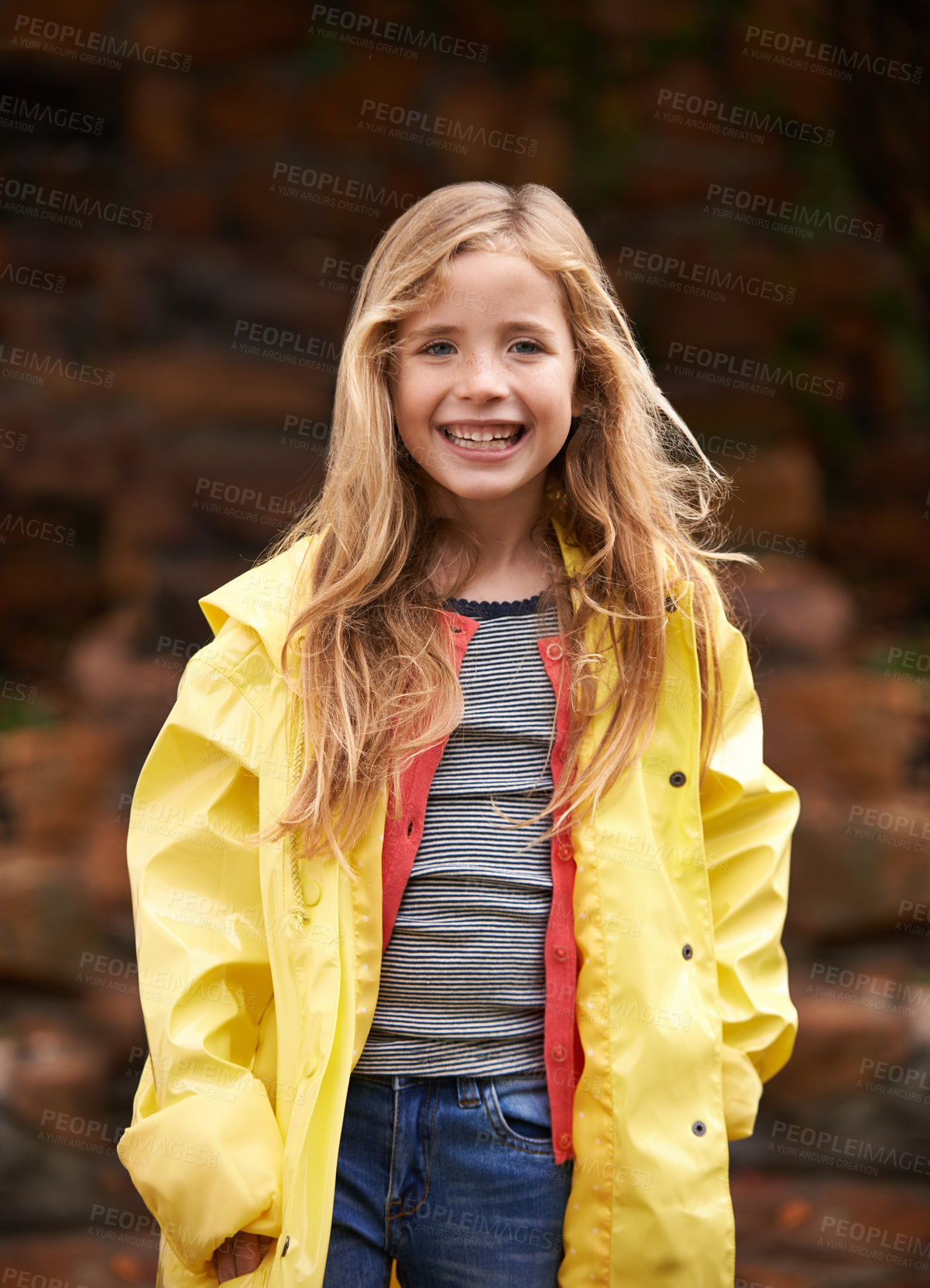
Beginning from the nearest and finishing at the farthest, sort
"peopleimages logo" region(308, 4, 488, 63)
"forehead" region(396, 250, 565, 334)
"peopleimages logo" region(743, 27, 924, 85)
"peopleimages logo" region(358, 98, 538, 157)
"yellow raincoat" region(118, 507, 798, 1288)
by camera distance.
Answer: "yellow raincoat" region(118, 507, 798, 1288) → "forehead" region(396, 250, 565, 334) → "peopleimages logo" region(743, 27, 924, 85) → "peopleimages logo" region(308, 4, 488, 63) → "peopleimages logo" region(358, 98, 538, 157)

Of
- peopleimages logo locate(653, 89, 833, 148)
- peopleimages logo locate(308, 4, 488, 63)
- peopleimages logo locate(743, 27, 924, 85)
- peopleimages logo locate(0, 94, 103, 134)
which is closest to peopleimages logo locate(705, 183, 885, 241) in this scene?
peopleimages logo locate(653, 89, 833, 148)

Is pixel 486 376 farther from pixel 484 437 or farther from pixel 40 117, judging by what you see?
pixel 40 117

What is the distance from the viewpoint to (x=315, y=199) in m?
4.39

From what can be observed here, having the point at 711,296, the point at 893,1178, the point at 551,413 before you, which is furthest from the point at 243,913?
the point at 711,296

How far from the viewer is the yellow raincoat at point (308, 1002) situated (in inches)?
52.8

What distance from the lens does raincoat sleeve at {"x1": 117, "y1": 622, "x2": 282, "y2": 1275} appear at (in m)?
1.35

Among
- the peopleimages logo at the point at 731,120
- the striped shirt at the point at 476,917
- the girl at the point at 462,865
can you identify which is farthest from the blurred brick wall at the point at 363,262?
the striped shirt at the point at 476,917

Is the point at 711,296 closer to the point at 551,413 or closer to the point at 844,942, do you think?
the point at 844,942

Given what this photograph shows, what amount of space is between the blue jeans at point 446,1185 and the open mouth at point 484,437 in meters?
0.74

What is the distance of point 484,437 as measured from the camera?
58.6 inches

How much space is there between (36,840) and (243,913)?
2302mm

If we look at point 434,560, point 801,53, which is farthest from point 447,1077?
point 801,53

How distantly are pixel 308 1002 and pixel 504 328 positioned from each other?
817 millimetres

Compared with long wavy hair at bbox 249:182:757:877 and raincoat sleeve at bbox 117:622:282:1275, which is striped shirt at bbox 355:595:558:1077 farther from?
raincoat sleeve at bbox 117:622:282:1275
